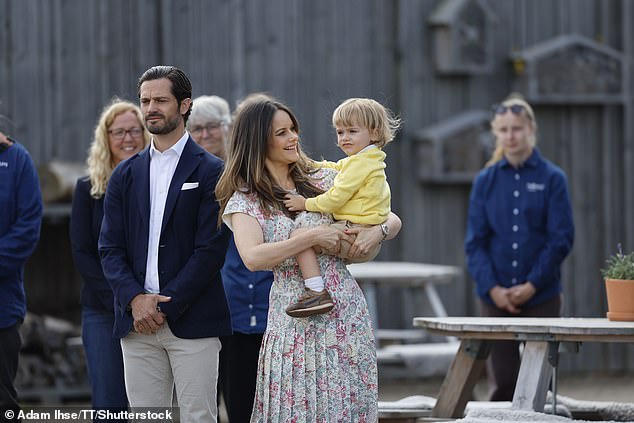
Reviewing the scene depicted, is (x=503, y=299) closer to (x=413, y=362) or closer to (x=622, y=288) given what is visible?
(x=622, y=288)

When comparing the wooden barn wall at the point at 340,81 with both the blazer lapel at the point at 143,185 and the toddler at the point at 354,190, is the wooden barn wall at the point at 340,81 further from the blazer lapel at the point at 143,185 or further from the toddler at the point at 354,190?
the toddler at the point at 354,190

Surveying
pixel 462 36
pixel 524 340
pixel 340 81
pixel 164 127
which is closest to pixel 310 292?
pixel 164 127

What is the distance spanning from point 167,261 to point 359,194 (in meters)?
0.79

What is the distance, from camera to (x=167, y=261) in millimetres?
4652

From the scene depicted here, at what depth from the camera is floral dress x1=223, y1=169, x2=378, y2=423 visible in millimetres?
4297

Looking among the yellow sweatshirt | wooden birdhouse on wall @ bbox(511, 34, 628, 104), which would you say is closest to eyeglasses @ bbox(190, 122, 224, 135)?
the yellow sweatshirt

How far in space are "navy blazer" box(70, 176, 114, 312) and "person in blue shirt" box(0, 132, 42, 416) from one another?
0.67 feet

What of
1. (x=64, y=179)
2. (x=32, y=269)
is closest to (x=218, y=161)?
(x=64, y=179)

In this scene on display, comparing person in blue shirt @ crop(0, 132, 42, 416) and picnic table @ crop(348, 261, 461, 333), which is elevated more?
person in blue shirt @ crop(0, 132, 42, 416)

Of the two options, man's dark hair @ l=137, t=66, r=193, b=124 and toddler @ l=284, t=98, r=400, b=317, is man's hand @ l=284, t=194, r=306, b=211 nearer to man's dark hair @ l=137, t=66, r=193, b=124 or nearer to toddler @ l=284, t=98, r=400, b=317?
toddler @ l=284, t=98, r=400, b=317

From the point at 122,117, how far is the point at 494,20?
4.82m

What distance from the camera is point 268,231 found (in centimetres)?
442

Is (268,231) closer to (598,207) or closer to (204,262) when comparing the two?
(204,262)

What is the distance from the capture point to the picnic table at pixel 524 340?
511cm
